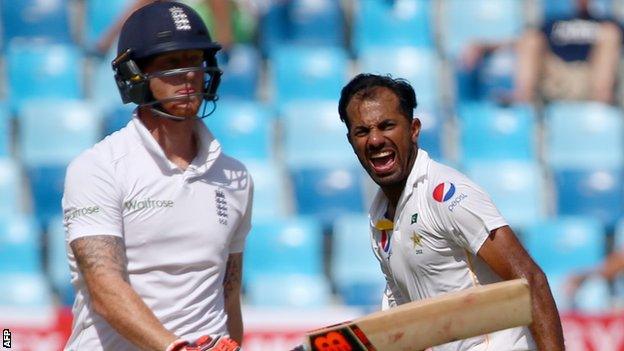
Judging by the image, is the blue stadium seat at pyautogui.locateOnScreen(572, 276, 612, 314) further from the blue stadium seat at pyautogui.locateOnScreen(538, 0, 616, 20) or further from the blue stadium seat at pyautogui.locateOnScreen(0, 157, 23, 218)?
the blue stadium seat at pyautogui.locateOnScreen(0, 157, 23, 218)

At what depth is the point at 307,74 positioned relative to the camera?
880 centimetres

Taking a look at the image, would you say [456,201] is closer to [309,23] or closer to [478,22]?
[309,23]

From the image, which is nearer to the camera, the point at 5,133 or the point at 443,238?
the point at 443,238

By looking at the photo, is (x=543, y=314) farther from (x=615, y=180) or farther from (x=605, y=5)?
(x=605, y=5)

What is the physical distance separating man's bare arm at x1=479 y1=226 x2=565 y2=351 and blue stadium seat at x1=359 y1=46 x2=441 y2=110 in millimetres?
5479

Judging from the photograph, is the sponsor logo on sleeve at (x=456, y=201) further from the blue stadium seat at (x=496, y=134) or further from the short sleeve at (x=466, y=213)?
the blue stadium seat at (x=496, y=134)

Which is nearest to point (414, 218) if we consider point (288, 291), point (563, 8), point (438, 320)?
point (438, 320)

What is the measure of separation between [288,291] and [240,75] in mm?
1689

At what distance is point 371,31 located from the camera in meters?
9.05

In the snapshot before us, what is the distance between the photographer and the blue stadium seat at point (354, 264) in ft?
25.6

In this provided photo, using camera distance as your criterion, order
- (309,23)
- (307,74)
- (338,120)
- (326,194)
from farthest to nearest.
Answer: (309,23), (307,74), (338,120), (326,194)

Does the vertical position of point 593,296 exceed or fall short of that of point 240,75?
it falls short

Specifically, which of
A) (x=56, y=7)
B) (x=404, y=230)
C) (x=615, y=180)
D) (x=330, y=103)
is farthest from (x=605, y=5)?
(x=404, y=230)

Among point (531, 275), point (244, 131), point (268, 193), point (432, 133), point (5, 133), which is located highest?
point (531, 275)
